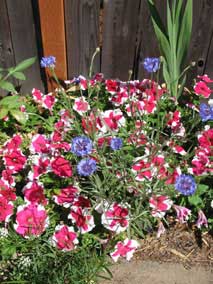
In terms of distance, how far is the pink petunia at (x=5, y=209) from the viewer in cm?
210

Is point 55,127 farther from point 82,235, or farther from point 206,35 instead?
point 206,35

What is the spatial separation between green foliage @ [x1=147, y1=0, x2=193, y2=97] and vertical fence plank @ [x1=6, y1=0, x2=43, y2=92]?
750mm

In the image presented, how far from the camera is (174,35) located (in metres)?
2.41

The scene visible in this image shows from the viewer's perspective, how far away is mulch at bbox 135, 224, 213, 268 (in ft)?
7.11

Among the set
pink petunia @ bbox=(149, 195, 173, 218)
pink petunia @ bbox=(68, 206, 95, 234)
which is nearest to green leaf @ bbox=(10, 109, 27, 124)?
pink petunia @ bbox=(68, 206, 95, 234)

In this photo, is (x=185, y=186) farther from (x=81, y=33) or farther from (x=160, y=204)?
(x=81, y=33)

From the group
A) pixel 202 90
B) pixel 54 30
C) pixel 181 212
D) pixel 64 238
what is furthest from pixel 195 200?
pixel 54 30

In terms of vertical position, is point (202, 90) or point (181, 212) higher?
point (202, 90)

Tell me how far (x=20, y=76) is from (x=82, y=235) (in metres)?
0.95

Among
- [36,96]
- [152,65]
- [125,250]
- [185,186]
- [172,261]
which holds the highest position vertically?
[152,65]

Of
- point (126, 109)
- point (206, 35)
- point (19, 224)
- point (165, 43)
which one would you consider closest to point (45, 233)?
point (19, 224)

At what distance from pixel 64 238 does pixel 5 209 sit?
0.33 meters

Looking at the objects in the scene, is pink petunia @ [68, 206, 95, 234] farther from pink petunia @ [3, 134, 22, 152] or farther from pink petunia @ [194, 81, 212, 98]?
pink petunia @ [194, 81, 212, 98]

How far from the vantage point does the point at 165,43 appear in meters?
2.44
